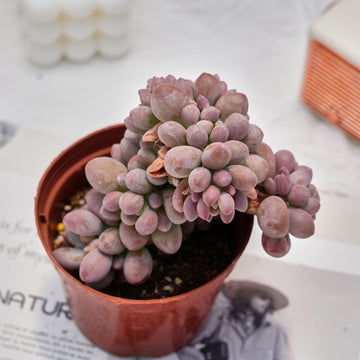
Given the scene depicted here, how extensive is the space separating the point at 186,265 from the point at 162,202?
132mm

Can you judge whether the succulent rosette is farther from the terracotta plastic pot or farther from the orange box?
the orange box

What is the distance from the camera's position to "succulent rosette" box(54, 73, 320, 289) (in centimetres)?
44

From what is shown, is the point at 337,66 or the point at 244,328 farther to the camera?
the point at 337,66

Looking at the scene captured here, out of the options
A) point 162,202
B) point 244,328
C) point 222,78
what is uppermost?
point 222,78

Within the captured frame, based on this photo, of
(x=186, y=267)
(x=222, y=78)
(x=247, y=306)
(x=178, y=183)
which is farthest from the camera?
(x=222, y=78)

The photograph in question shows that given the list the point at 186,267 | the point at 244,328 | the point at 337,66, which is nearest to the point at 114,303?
the point at 186,267

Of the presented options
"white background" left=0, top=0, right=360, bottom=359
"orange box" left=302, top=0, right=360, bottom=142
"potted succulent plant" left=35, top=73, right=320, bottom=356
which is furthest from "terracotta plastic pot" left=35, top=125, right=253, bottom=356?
"orange box" left=302, top=0, right=360, bottom=142

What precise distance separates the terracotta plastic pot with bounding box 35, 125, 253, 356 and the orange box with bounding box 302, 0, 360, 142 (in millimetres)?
315

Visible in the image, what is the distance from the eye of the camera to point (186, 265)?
1.98 ft

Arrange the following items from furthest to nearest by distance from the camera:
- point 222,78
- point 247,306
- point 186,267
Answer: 1. point 222,78
2. point 247,306
3. point 186,267

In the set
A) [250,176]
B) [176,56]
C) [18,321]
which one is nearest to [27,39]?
[176,56]

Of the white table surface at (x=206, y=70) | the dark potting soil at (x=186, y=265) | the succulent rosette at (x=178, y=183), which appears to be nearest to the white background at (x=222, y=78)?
the white table surface at (x=206, y=70)

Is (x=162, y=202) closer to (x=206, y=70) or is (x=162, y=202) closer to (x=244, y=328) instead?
(x=244, y=328)

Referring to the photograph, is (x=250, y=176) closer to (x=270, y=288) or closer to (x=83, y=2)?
(x=270, y=288)
